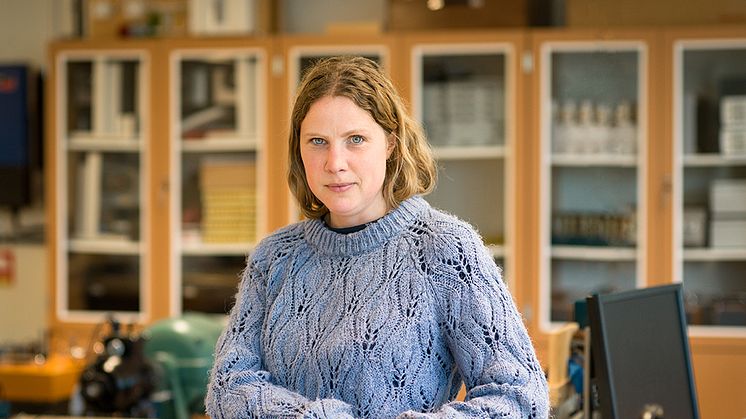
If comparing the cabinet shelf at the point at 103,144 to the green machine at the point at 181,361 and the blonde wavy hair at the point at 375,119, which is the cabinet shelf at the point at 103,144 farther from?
the blonde wavy hair at the point at 375,119

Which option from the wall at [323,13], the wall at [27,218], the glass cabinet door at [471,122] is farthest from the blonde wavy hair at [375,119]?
the wall at [27,218]

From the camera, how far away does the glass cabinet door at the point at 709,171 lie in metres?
4.30

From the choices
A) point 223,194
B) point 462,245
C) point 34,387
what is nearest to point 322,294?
point 462,245

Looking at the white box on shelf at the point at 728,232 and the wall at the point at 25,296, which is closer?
the white box on shelf at the point at 728,232

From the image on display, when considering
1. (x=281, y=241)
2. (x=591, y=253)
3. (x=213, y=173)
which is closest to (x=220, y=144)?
(x=213, y=173)

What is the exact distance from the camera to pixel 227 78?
4.66m

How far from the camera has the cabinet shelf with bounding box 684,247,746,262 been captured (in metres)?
4.32

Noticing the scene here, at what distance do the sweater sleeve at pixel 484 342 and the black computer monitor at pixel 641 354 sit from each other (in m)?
0.23

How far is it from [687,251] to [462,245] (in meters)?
3.05

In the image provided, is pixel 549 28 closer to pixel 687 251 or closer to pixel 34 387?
pixel 687 251

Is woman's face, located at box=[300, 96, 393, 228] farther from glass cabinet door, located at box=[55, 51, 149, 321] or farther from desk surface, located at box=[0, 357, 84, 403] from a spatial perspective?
glass cabinet door, located at box=[55, 51, 149, 321]

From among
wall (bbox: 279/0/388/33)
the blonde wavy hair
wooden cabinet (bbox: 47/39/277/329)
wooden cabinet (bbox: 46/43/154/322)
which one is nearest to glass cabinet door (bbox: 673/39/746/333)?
wall (bbox: 279/0/388/33)

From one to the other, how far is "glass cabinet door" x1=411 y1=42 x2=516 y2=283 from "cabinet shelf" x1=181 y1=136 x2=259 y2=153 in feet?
2.54

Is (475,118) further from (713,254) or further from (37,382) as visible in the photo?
(37,382)
